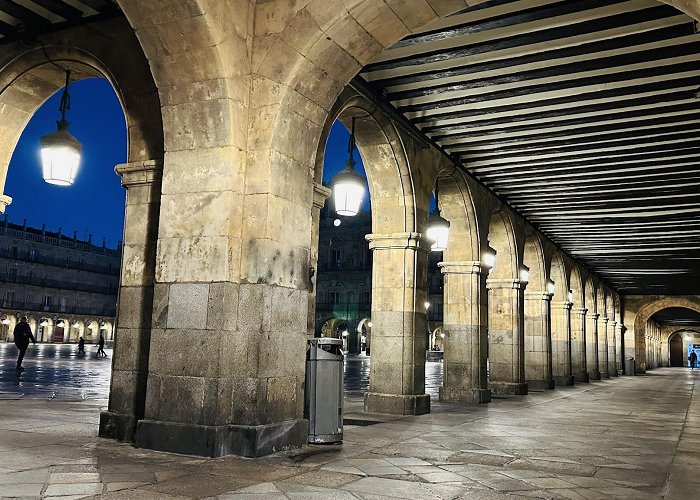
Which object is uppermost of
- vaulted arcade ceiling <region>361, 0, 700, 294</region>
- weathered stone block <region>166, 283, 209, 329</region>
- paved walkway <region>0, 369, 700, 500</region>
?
vaulted arcade ceiling <region>361, 0, 700, 294</region>

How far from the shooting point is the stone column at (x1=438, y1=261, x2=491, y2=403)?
12.1 meters

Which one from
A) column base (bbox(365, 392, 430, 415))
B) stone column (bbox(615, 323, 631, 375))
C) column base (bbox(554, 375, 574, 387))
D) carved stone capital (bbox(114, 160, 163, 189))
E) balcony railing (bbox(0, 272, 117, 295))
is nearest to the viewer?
carved stone capital (bbox(114, 160, 163, 189))

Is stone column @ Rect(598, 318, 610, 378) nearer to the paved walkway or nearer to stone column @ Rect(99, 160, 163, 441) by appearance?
the paved walkway

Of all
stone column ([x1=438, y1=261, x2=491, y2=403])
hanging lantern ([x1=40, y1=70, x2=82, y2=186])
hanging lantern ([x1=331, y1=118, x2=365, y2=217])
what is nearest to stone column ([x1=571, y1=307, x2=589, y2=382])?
stone column ([x1=438, y1=261, x2=491, y2=403])

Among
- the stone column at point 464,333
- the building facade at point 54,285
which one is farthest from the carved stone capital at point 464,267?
the building facade at point 54,285

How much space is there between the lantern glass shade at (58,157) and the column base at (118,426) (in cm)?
237

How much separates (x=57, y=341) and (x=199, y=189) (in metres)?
66.9

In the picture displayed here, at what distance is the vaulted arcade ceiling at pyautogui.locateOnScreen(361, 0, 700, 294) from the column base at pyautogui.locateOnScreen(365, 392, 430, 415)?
4.24 metres

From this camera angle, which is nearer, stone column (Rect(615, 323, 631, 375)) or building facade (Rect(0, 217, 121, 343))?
stone column (Rect(615, 323, 631, 375))

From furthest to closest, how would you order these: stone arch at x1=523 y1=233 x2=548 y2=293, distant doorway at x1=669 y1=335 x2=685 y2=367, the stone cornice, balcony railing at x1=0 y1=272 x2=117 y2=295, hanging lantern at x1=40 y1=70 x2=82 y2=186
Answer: distant doorway at x1=669 y1=335 x2=685 y2=367 → balcony railing at x1=0 y1=272 x2=117 y2=295 → stone arch at x1=523 y1=233 x2=548 y2=293 → the stone cornice → hanging lantern at x1=40 y1=70 x2=82 y2=186

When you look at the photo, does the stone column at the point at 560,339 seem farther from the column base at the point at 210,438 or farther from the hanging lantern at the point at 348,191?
the column base at the point at 210,438

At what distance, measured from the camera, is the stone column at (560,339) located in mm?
20234

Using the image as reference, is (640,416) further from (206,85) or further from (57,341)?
(57,341)

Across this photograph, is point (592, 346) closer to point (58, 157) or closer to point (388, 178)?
point (388, 178)
